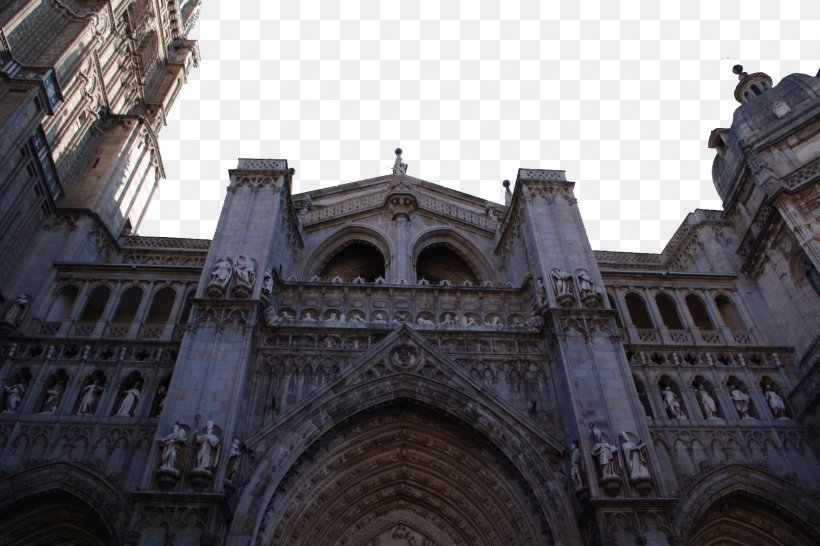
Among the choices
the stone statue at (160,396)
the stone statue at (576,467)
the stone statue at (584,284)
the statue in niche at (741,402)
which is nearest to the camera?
the stone statue at (576,467)

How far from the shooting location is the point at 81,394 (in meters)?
16.5

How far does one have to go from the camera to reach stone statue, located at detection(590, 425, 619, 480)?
13789mm

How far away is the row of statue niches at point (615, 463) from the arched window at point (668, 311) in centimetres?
Result: 777

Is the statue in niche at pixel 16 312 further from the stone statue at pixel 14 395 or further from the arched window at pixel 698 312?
the arched window at pixel 698 312

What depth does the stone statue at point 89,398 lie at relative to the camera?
1611 centimetres

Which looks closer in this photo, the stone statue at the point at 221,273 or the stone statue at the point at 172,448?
the stone statue at the point at 172,448

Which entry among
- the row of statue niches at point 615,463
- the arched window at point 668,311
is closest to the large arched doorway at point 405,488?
the row of statue niches at point 615,463

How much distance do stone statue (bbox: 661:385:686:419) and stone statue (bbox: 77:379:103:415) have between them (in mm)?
15864

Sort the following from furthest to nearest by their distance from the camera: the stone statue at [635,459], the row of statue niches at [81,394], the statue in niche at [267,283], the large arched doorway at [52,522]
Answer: the statue in niche at [267,283]
the row of statue niches at [81,394]
the large arched doorway at [52,522]
the stone statue at [635,459]

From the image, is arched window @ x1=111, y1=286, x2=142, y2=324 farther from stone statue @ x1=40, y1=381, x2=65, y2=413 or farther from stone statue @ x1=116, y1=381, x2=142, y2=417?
stone statue @ x1=116, y1=381, x2=142, y2=417

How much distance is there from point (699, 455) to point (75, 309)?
18767 millimetres

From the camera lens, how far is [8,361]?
16891 millimetres

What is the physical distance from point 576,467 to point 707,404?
5629 millimetres

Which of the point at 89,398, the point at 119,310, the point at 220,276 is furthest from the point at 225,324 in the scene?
the point at 119,310
